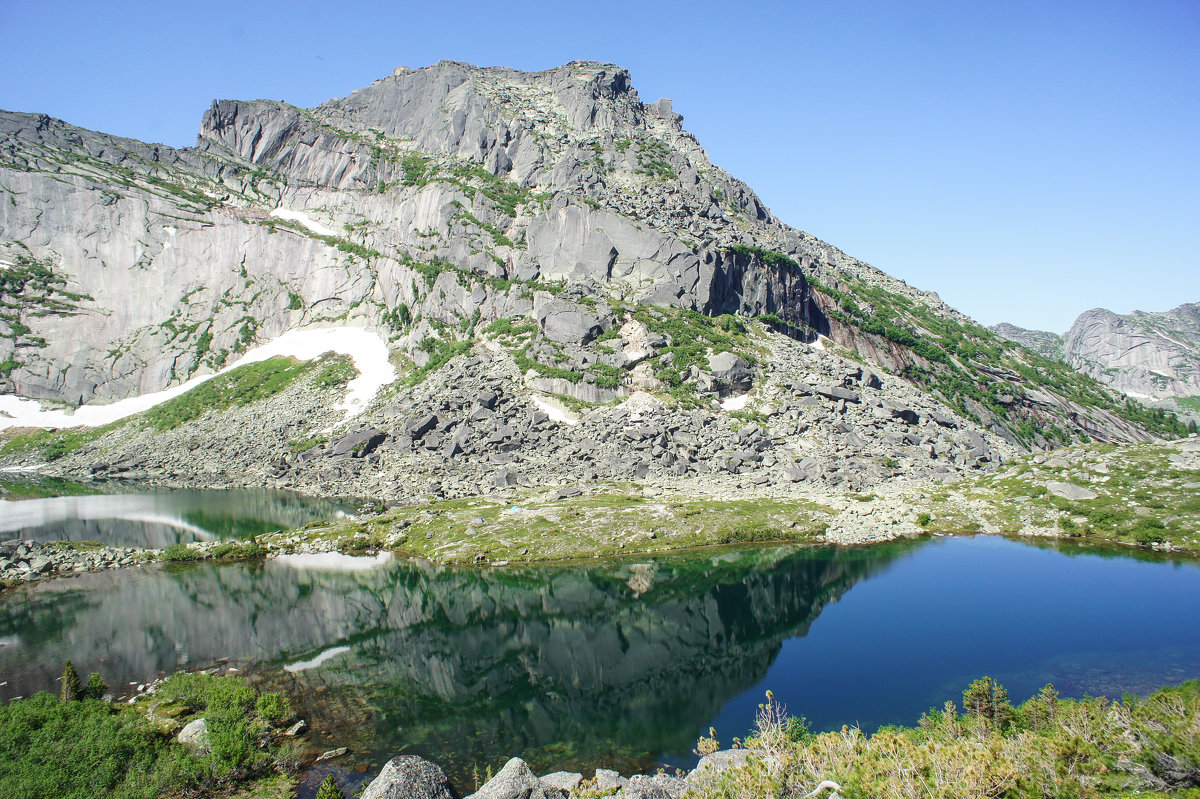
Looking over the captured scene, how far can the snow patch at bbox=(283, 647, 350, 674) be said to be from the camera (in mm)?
29078

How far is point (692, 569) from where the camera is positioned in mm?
43844

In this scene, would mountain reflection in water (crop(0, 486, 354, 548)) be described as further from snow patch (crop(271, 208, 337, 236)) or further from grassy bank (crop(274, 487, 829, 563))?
snow patch (crop(271, 208, 337, 236))

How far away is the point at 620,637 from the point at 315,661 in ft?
50.4

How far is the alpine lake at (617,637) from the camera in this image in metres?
24.0

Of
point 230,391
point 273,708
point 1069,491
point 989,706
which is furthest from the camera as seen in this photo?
point 230,391

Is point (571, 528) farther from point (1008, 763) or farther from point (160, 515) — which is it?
point (160, 515)

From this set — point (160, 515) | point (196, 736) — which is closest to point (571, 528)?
point (196, 736)

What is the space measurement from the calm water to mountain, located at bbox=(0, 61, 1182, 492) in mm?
22290

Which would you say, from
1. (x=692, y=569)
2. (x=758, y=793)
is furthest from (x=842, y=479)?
(x=758, y=793)

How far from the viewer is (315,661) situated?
1186 inches

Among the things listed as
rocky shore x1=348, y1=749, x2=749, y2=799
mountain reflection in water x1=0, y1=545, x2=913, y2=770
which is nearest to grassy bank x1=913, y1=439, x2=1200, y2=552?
mountain reflection in water x1=0, y1=545, x2=913, y2=770

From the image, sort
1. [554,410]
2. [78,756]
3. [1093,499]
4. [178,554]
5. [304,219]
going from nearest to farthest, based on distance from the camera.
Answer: [78,756] < [178,554] < [1093,499] < [554,410] < [304,219]

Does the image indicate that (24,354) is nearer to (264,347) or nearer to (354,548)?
(264,347)

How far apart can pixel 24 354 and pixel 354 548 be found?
10392 cm
